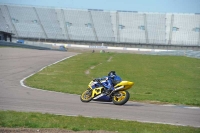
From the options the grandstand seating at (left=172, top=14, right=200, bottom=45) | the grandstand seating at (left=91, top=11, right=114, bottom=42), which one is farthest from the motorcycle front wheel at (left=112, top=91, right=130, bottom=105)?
the grandstand seating at (left=91, top=11, right=114, bottom=42)

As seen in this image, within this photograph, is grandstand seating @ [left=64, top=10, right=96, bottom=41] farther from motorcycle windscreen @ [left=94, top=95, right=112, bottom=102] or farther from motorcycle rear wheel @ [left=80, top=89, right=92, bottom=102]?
motorcycle windscreen @ [left=94, top=95, right=112, bottom=102]

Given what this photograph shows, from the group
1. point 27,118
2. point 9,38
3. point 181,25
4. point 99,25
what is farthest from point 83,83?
point 99,25

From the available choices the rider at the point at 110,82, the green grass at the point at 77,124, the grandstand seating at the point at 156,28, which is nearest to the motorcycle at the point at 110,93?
the rider at the point at 110,82

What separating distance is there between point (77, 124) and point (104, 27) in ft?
262

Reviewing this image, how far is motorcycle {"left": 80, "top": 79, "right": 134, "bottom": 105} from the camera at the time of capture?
15203 mm

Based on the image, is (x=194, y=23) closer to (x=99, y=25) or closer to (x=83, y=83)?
(x=99, y=25)

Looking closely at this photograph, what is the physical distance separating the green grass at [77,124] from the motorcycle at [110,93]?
4.52m

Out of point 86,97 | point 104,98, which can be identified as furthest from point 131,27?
point 104,98

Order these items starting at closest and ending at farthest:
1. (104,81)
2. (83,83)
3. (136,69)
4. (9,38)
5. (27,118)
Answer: (27,118) < (104,81) < (83,83) < (136,69) < (9,38)

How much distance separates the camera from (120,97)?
603 inches

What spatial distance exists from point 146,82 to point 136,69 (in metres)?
7.91

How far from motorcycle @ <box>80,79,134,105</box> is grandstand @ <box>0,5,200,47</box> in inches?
2504

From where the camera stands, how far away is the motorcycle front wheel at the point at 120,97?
15.1 meters

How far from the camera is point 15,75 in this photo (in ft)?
89.3
